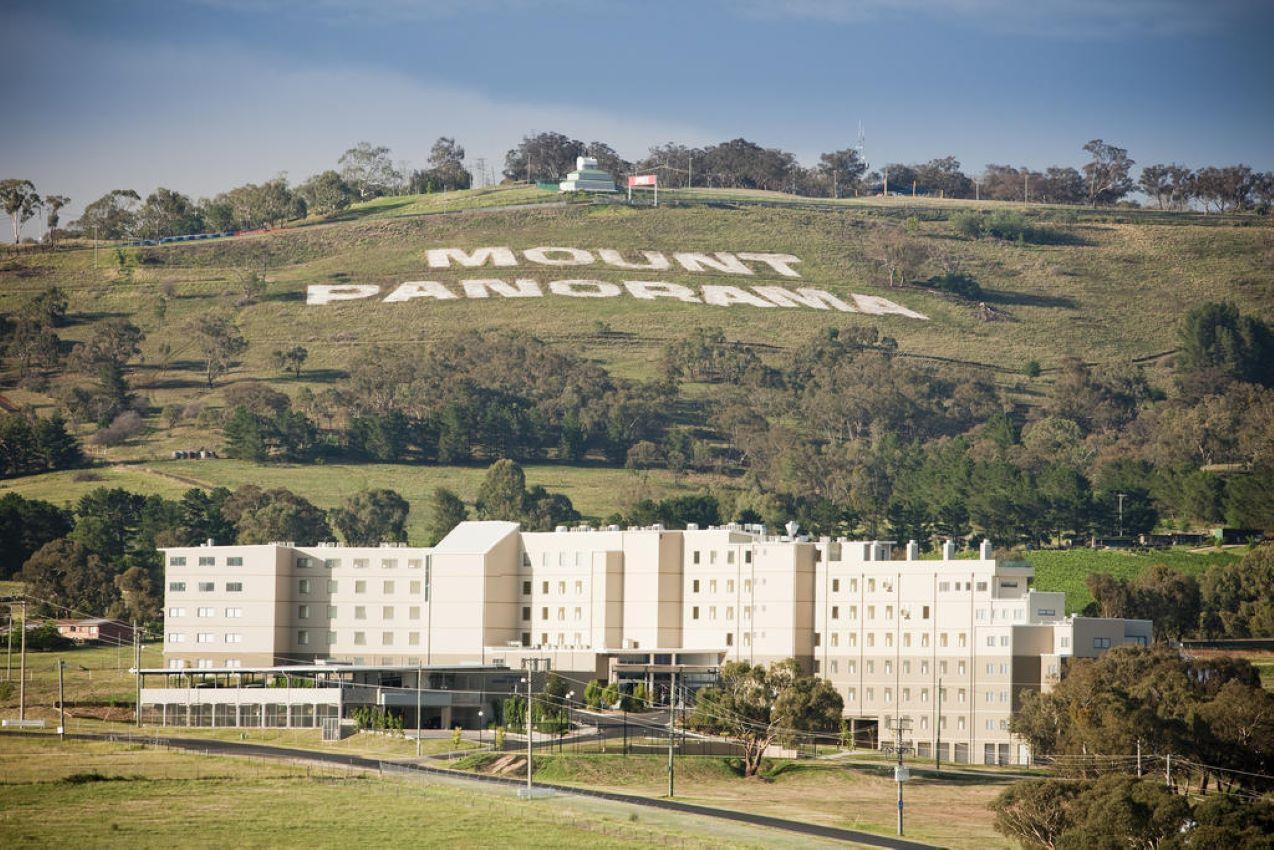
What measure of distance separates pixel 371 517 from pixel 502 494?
1271 centimetres

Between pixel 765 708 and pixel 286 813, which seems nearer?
pixel 286 813

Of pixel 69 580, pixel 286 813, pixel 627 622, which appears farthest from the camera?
pixel 69 580

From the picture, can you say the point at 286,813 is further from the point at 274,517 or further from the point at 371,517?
the point at 371,517

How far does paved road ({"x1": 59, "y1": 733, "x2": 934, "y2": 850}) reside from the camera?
7944cm

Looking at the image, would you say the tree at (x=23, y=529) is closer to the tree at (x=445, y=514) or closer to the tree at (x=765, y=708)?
the tree at (x=445, y=514)

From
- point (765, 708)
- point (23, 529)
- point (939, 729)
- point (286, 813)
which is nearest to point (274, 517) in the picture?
point (23, 529)

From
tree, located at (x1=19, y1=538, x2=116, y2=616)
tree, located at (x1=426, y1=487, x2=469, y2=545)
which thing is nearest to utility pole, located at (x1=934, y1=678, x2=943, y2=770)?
tree, located at (x1=426, y1=487, x2=469, y2=545)

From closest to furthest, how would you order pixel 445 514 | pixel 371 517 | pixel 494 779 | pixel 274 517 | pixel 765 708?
pixel 494 779
pixel 765 708
pixel 274 517
pixel 445 514
pixel 371 517

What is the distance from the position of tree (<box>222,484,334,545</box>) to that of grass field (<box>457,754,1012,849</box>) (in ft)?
240

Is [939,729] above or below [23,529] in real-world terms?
below

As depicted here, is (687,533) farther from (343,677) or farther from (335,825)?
(335,825)

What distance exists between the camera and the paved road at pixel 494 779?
261ft

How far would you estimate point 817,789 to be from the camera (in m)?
95.1

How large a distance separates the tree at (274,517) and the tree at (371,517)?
1549 millimetres
